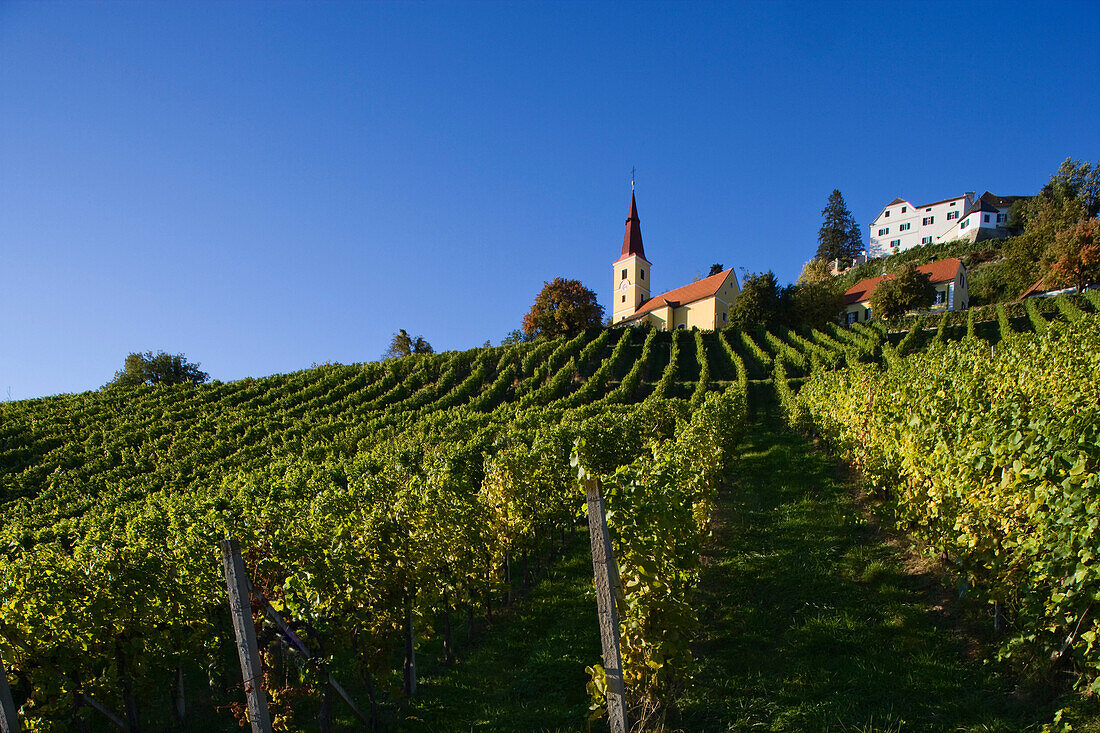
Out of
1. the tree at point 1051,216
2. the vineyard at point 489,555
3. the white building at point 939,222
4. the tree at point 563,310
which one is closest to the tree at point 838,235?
the white building at point 939,222

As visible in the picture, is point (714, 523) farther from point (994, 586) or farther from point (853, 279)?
point (853, 279)

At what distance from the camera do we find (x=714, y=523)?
389 inches

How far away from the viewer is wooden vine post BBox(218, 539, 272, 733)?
160 inches

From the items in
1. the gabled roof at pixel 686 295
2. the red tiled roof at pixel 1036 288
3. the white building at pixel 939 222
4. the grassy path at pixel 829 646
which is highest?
the white building at pixel 939 222

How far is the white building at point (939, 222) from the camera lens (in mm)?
64812

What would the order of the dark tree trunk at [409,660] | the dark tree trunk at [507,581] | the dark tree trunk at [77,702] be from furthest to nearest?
the dark tree trunk at [507,581], the dark tree trunk at [409,660], the dark tree trunk at [77,702]

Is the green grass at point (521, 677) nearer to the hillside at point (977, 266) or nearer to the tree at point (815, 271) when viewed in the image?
the hillside at point (977, 266)

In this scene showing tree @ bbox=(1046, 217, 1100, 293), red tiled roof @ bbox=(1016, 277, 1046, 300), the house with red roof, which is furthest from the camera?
the house with red roof

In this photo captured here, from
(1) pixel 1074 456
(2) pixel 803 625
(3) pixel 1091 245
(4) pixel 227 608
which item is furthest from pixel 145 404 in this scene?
(3) pixel 1091 245

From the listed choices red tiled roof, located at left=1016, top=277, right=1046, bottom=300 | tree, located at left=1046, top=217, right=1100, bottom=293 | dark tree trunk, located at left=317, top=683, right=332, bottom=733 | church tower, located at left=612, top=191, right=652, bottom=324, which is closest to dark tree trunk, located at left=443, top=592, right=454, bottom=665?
dark tree trunk, located at left=317, top=683, right=332, bottom=733

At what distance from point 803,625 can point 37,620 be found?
24.6ft

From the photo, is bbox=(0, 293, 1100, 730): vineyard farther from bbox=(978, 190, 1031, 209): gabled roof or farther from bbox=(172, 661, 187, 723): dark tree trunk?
bbox=(978, 190, 1031, 209): gabled roof

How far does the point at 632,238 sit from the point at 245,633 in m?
67.0

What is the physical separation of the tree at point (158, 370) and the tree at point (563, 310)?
31438mm
